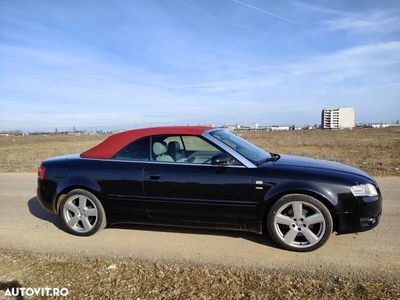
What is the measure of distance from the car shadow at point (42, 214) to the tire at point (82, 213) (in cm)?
53

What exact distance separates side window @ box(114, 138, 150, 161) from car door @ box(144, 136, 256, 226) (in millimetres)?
103

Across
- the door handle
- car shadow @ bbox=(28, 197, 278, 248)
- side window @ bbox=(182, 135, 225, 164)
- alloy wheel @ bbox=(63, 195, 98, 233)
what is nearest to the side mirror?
side window @ bbox=(182, 135, 225, 164)

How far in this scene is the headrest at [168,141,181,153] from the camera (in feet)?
17.0

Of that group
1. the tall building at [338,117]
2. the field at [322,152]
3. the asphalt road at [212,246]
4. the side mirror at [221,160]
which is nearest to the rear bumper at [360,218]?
the asphalt road at [212,246]

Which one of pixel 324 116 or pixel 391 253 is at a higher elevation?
pixel 324 116

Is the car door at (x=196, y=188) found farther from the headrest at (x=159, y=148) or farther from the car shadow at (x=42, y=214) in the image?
the car shadow at (x=42, y=214)

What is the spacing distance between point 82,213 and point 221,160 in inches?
84.1

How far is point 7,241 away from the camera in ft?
16.9

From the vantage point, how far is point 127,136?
532 centimetres

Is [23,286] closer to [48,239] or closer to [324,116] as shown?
[48,239]

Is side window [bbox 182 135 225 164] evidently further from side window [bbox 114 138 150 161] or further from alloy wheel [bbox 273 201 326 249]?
alloy wheel [bbox 273 201 326 249]

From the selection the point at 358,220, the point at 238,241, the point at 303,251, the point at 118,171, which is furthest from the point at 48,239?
the point at 358,220

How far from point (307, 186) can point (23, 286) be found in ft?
10.5

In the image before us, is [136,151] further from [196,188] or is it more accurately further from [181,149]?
[196,188]
